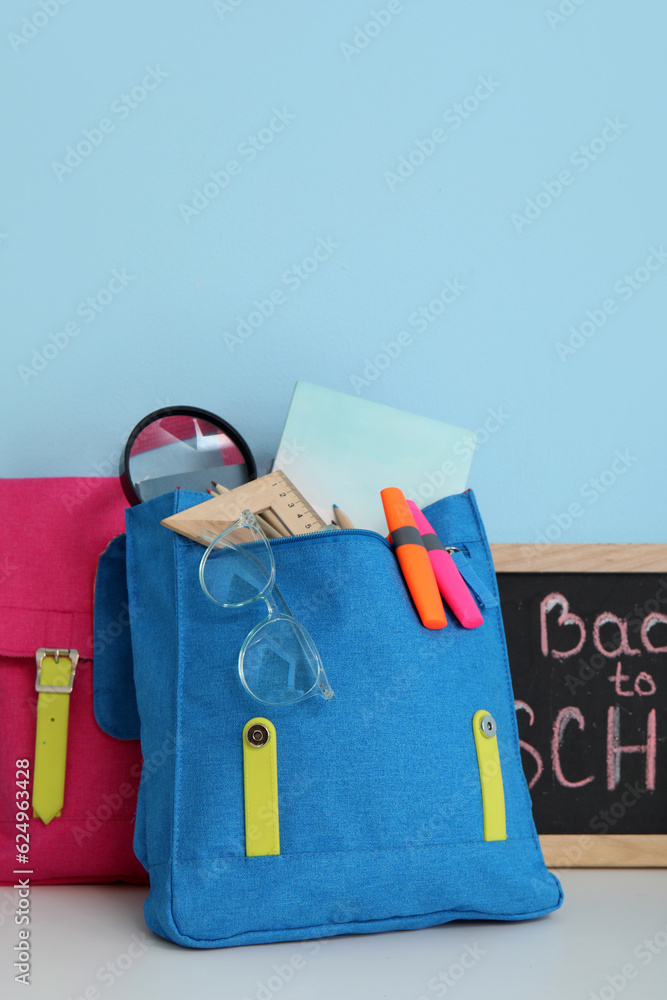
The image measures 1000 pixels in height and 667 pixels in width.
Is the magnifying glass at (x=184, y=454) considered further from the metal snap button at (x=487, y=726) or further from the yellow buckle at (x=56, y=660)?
the metal snap button at (x=487, y=726)

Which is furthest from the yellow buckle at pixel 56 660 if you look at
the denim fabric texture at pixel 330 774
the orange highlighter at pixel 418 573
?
the orange highlighter at pixel 418 573

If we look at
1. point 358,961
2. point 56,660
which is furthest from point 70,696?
point 358,961

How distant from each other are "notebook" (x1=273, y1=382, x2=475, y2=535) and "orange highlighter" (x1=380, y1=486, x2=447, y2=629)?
0.10 metres

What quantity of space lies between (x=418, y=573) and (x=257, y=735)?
176 millimetres

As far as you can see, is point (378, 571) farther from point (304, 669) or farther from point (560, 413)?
point (560, 413)

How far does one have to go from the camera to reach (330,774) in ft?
1.86

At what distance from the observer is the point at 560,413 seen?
3.00 feet

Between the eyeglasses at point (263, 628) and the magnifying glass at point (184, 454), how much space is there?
0.16 meters

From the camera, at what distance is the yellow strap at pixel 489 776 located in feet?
1.97

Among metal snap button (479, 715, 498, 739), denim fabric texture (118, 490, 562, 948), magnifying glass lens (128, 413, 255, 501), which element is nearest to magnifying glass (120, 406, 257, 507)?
magnifying glass lens (128, 413, 255, 501)

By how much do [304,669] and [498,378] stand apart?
48 cm

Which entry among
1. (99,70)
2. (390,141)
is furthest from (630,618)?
(99,70)

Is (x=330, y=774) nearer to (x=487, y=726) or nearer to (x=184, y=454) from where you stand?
(x=487, y=726)

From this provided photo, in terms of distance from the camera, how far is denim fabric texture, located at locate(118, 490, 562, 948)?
549mm
